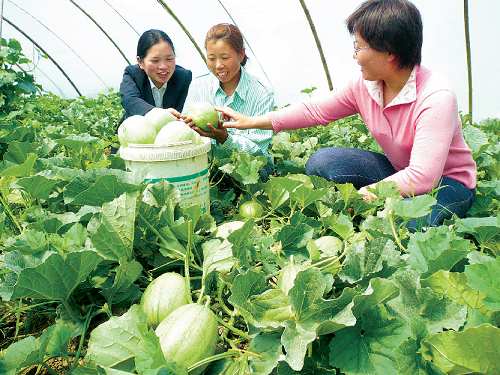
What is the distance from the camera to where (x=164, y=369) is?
2.67 ft

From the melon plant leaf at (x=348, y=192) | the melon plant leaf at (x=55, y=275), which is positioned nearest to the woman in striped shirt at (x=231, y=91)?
the melon plant leaf at (x=348, y=192)

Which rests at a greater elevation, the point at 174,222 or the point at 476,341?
the point at 174,222

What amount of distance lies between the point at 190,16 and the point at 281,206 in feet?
21.1

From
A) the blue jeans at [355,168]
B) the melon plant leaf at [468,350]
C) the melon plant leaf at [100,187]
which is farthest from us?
the blue jeans at [355,168]

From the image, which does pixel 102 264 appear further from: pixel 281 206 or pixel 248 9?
pixel 248 9

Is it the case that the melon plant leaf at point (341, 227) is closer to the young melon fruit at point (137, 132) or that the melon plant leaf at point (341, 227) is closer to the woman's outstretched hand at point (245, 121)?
the young melon fruit at point (137, 132)

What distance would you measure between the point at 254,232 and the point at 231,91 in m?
1.84

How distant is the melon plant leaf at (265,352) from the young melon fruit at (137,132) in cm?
123

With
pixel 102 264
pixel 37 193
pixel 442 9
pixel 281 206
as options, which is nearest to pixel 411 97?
pixel 281 206

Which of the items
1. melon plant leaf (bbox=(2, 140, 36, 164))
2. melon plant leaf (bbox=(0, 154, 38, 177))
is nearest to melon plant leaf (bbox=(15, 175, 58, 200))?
melon plant leaf (bbox=(0, 154, 38, 177))

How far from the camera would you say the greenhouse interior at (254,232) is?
0.90 meters

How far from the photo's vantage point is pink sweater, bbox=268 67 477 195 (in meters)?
1.87

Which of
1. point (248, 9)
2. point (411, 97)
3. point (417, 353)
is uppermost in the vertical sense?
point (248, 9)

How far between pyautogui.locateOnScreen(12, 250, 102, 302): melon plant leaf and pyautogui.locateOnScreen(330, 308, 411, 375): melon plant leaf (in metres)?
0.70
